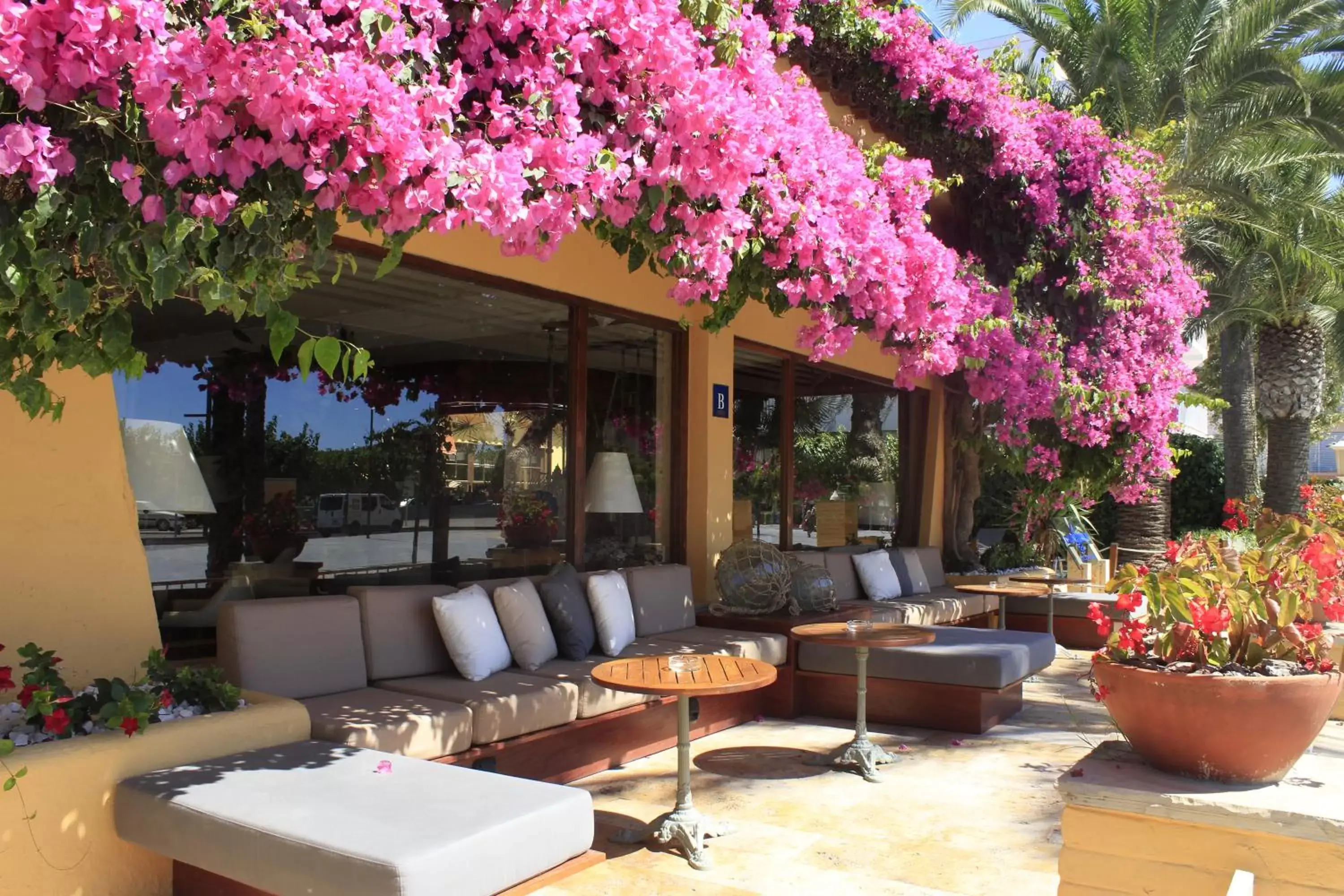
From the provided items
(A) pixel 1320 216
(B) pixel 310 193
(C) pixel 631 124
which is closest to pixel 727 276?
(C) pixel 631 124

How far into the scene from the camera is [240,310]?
9.02ft

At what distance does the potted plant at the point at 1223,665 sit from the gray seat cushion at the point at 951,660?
3500 millimetres

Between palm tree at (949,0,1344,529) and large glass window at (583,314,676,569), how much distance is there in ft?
18.9

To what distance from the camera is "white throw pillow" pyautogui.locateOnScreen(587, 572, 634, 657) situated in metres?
5.80

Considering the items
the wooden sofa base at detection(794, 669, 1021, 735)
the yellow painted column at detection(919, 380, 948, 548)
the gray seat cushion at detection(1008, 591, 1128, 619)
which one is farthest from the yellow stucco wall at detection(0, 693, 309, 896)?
the yellow painted column at detection(919, 380, 948, 548)

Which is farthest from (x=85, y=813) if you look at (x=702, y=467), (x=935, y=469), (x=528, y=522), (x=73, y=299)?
(x=935, y=469)

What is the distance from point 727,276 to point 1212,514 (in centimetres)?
1659

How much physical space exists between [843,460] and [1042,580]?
7.03 feet

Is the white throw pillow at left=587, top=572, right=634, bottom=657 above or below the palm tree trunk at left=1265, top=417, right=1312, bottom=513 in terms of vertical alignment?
below

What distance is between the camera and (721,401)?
311 inches

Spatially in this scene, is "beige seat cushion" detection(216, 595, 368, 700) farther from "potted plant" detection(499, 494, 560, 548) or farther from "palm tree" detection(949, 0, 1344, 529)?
"palm tree" detection(949, 0, 1344, 529)

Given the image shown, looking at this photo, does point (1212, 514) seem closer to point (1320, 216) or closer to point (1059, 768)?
point (1320, 216)

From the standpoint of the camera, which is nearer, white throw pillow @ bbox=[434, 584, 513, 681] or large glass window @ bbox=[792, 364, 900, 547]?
white throw pillow @ bbox=[434, 584, 513, 681]

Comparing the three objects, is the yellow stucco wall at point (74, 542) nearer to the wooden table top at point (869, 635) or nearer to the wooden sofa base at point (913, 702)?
the wooden table top at point (869, 635)
